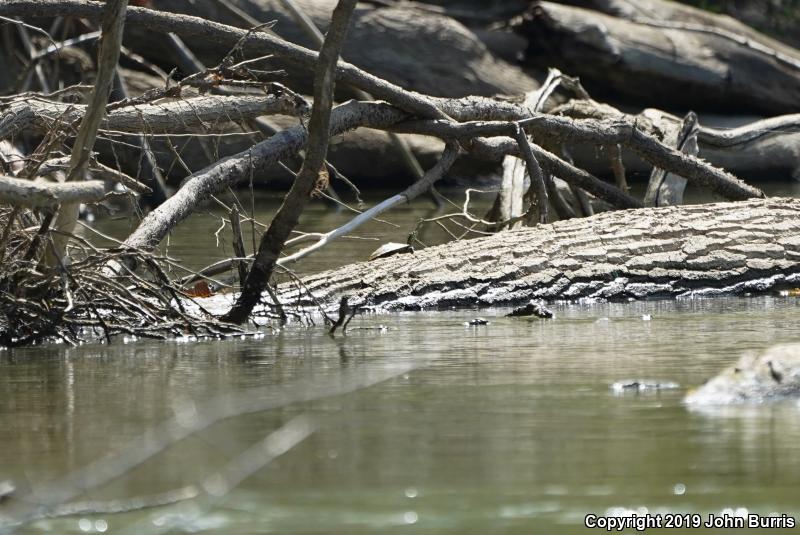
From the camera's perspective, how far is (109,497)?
306cm

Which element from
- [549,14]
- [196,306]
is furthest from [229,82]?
[549,14]

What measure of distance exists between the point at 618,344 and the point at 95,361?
6.24 ft

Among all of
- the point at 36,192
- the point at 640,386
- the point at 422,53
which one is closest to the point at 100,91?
the point at 36,192

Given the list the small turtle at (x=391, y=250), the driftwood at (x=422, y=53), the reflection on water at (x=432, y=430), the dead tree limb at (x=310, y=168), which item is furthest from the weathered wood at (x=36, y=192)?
the driftwood at (x=422, y=53)

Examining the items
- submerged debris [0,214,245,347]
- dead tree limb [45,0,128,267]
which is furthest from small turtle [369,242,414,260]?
dead tree limb [45,0,128,267]

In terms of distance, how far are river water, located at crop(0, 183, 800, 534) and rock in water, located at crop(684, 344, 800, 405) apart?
8 cm

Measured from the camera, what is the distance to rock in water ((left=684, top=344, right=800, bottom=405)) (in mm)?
3934

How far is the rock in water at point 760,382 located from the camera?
3.93 m

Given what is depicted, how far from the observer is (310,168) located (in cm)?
548

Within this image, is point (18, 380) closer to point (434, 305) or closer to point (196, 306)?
point (196, 306)

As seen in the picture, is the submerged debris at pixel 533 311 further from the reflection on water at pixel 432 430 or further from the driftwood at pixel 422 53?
the driftwood at pixel 422 53

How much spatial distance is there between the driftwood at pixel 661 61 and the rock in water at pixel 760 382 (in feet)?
39.0

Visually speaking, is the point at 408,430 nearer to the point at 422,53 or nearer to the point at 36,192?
the point at 36,192

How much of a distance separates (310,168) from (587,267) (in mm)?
1819
